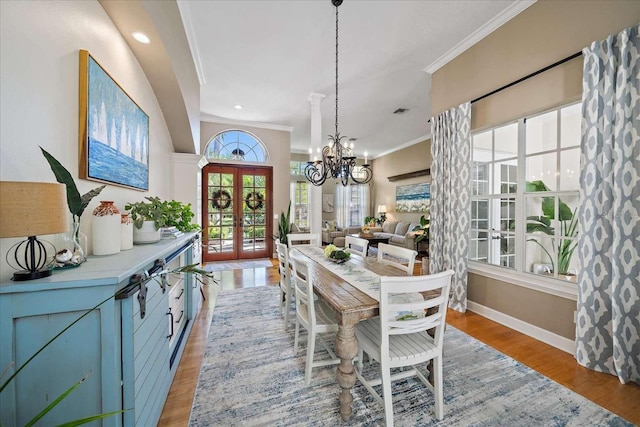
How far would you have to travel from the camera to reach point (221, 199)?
577 centimetres

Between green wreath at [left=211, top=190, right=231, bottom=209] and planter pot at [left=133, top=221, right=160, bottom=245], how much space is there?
3974 millimetres

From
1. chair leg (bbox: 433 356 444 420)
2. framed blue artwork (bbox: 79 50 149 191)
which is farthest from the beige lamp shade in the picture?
chair leg (bbox: 433 356 444 420)

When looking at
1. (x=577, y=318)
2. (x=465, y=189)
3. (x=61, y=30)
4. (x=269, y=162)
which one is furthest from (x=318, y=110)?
(x=577, y=318)

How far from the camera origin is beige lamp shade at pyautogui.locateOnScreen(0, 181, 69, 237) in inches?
32.1

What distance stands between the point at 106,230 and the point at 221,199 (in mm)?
4500

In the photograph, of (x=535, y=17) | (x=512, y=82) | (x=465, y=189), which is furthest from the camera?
(x=465, y=189)

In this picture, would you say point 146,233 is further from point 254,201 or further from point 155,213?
point 254,201

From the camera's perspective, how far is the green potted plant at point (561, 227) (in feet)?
7.50

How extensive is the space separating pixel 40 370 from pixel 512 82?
384cm

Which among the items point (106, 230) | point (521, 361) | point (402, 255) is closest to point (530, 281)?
point (521, 361)

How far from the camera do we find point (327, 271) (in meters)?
2.15

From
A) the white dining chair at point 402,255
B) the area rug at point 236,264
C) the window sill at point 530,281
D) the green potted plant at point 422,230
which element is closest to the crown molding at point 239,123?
the area rug at point 236,264

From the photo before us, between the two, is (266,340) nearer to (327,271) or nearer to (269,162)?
(327,271)

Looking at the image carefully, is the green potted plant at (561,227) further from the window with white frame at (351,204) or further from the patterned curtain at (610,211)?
the window with white frame at (351,204)
